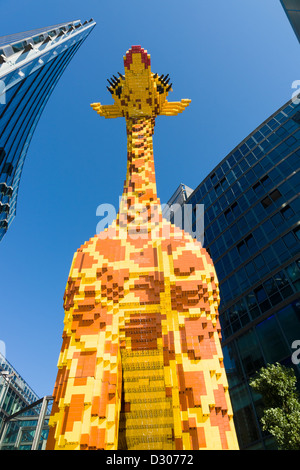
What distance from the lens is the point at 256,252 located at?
853 inches

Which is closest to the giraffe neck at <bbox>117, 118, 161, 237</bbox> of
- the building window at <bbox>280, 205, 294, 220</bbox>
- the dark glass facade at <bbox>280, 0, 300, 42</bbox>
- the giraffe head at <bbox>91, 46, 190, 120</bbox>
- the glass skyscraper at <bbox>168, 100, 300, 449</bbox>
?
the giraffe head at <bbox>91, 46, 190, 120</bbox>

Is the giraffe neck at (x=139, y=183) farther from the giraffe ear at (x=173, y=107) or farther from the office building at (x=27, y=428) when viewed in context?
the office building at (x=27, y=428)

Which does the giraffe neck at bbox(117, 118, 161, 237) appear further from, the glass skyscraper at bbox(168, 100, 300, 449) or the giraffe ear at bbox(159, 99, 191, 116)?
the glass skyscraper at bbox(168, 100, 300, 449)

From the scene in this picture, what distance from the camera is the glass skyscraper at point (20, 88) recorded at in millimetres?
15508

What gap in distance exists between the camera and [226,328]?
2150cm

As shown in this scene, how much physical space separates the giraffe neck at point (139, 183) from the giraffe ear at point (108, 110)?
70cm

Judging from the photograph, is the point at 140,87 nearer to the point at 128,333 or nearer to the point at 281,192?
the point at 128,333

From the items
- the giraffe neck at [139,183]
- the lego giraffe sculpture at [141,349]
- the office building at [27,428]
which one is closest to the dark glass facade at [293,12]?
the giraffe neck at [139,183]

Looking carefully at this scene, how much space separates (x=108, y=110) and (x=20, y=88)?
1303cm

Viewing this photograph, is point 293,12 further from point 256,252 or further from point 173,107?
point 256,252

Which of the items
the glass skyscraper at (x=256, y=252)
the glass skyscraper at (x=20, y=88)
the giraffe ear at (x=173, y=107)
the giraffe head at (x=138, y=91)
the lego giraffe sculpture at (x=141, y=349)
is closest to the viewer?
the lego giraffe sculpture at (x=141, y=349)

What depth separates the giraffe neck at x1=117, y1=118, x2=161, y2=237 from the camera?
5559mm

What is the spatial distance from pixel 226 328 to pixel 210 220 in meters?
10.8

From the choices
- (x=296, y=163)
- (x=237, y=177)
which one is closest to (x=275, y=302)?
(x=296, y=163)
